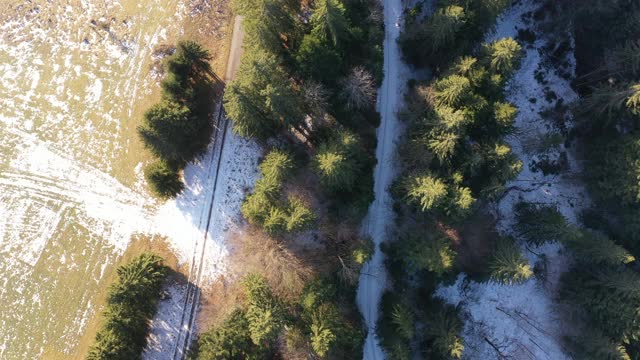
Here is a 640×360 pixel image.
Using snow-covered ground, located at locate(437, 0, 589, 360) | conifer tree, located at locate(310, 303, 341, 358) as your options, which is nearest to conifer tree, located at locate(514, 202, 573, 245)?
snow-covered ground, located at locate(437, 0, 589, 360)

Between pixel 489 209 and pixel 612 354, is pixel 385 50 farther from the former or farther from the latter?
pixel 612 354

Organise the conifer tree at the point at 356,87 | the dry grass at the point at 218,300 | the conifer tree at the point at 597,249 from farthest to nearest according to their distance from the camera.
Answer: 1. the dry grass at the point at 218,300
2. the conifer tree at the point at 597,249
3. the conifer tree at the point at 356,87

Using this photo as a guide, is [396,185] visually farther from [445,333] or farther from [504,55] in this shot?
[504,55]

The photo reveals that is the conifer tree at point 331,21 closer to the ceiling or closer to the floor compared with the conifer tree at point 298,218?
closer to the ceiling

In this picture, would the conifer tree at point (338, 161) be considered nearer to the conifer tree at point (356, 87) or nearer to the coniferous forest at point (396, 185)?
the coniferous forest at point (396, 185)

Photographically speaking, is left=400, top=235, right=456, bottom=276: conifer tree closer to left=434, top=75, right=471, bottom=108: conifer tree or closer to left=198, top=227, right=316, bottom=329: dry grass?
left=198, top=227, right=316, bottom=329: dry grass

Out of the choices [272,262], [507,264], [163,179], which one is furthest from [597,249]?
[163,179]

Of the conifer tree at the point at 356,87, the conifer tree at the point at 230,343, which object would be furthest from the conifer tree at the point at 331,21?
the conifer tree at the point at 230,343
